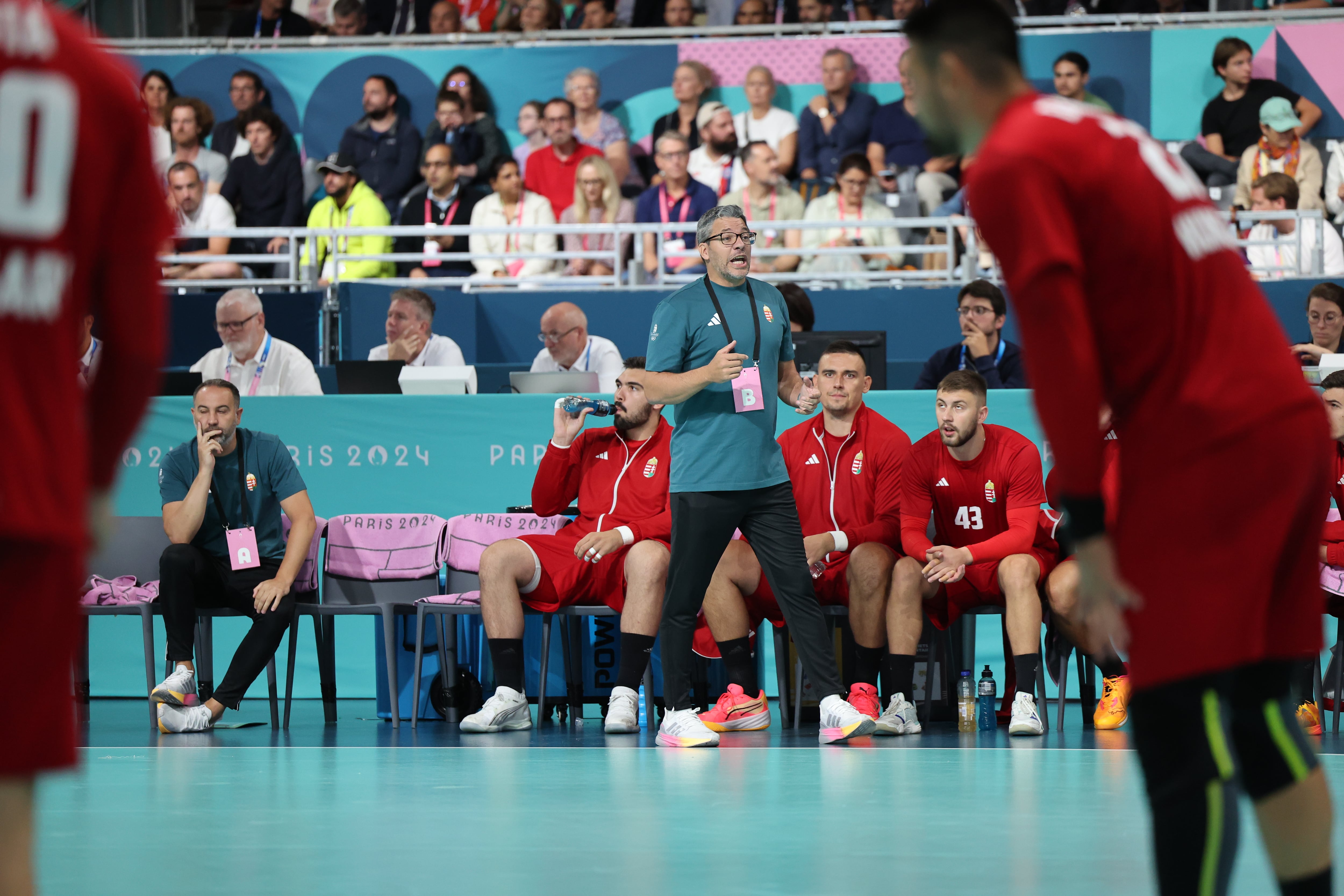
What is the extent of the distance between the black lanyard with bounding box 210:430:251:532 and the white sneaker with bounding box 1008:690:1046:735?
11.8ft

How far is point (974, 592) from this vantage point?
6715 millimetres

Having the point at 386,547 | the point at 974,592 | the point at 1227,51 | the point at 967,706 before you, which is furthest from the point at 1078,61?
the point at 386,547

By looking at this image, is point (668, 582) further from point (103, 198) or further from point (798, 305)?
point (103, 198)

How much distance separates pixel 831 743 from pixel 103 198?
15.3ft

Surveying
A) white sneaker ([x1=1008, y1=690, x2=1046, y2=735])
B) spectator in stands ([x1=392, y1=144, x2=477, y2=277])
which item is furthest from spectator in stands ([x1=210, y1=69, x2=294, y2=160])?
white sneaker ([x1=1008, y1=690, x2=1046, y2=735])

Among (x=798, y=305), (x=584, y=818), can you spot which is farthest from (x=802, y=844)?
(x=798, y=305)

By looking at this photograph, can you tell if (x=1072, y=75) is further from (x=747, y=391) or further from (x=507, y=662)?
(x=507, y=662)

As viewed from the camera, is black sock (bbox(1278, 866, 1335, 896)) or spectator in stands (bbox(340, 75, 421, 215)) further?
spectator in stands (bbox(340, 75, 421, 215))

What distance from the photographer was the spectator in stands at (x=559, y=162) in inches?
479

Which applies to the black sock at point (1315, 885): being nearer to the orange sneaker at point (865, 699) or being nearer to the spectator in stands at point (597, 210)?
the orange sneaker at point (865, 699)

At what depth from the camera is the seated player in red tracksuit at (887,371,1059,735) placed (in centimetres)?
645

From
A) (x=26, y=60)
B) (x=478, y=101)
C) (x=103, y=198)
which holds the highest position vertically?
(x=478, y=101)

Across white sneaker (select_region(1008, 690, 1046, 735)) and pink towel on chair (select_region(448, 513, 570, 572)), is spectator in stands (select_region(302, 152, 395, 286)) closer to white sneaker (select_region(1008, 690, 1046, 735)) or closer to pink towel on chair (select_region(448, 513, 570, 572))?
pink towel on chair (select_region(448, 513, 570, 572))

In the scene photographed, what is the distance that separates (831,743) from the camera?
606 cm
